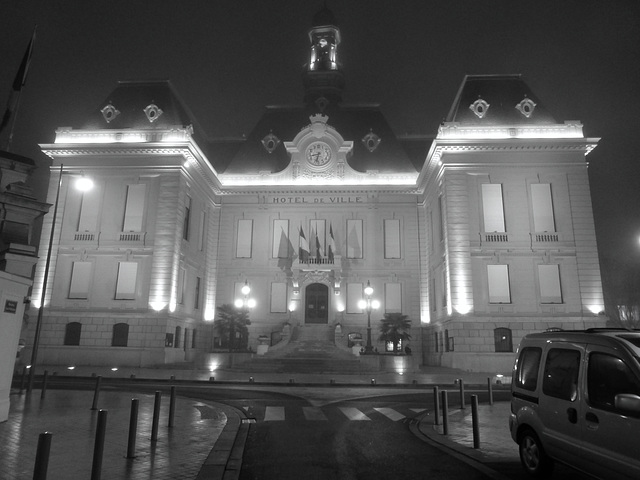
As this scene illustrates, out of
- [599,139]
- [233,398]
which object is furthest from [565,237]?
[233,398]

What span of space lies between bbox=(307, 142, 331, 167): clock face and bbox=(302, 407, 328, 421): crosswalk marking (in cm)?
2988

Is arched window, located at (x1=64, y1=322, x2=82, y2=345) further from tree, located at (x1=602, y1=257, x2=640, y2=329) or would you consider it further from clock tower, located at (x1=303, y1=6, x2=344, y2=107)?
tree, located at (x1=602, y1=257, x2=640, y2=329)

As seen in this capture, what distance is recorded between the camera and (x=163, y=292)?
31328mm

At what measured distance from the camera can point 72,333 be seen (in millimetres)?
31172

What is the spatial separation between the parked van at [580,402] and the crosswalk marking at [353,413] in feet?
18.0

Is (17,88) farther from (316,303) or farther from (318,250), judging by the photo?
(316,303)

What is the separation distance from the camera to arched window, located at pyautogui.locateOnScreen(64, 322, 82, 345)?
31000 millimetres

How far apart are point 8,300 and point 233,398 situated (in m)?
8.60

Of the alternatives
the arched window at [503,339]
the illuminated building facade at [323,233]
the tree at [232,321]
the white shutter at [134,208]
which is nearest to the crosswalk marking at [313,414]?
the illuminated building facade at [323,233]

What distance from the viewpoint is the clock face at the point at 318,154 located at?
4162 cm

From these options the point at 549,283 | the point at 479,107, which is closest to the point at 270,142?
the point at 479,107

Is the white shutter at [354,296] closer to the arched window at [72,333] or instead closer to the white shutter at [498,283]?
the white shutter at [498,283]

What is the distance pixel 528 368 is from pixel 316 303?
32.4m

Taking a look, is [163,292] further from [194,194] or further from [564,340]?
[564,340]
